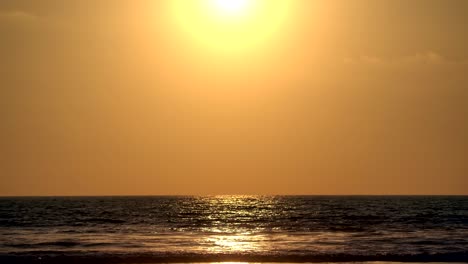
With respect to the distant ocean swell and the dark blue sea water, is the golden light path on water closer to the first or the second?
the dark blue sea water

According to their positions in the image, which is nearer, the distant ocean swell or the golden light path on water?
the distant ocean swell

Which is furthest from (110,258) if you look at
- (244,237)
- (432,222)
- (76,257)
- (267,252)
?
(432,222)

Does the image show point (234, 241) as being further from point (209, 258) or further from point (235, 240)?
point (209, 258)

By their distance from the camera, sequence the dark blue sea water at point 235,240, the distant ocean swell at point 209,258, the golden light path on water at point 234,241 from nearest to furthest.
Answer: the distant ocean swell at point 209,258 < the dark blue sea water at point 235,240 < the golden light path on water at point 234,241

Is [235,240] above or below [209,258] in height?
above

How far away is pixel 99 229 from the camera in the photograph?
191ft

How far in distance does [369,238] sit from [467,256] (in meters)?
11.1

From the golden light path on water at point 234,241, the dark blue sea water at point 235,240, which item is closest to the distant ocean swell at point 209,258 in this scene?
the dark blue sea water at point 235,240

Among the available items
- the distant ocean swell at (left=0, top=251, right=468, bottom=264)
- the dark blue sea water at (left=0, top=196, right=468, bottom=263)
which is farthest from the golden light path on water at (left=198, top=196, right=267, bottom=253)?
the distant ocean swell at (left=0, top=251, right=468, bottom=264)

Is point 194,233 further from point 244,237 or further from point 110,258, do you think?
point 110,258

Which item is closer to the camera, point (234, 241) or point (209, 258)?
point (209, 258)

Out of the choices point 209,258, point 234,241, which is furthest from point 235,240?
point 209,258

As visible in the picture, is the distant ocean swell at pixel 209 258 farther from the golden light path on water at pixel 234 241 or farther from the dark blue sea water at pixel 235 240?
the golden light path on water at pixel 234 241

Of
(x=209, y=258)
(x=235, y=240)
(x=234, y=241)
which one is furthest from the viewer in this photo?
(x=235, y=240)
